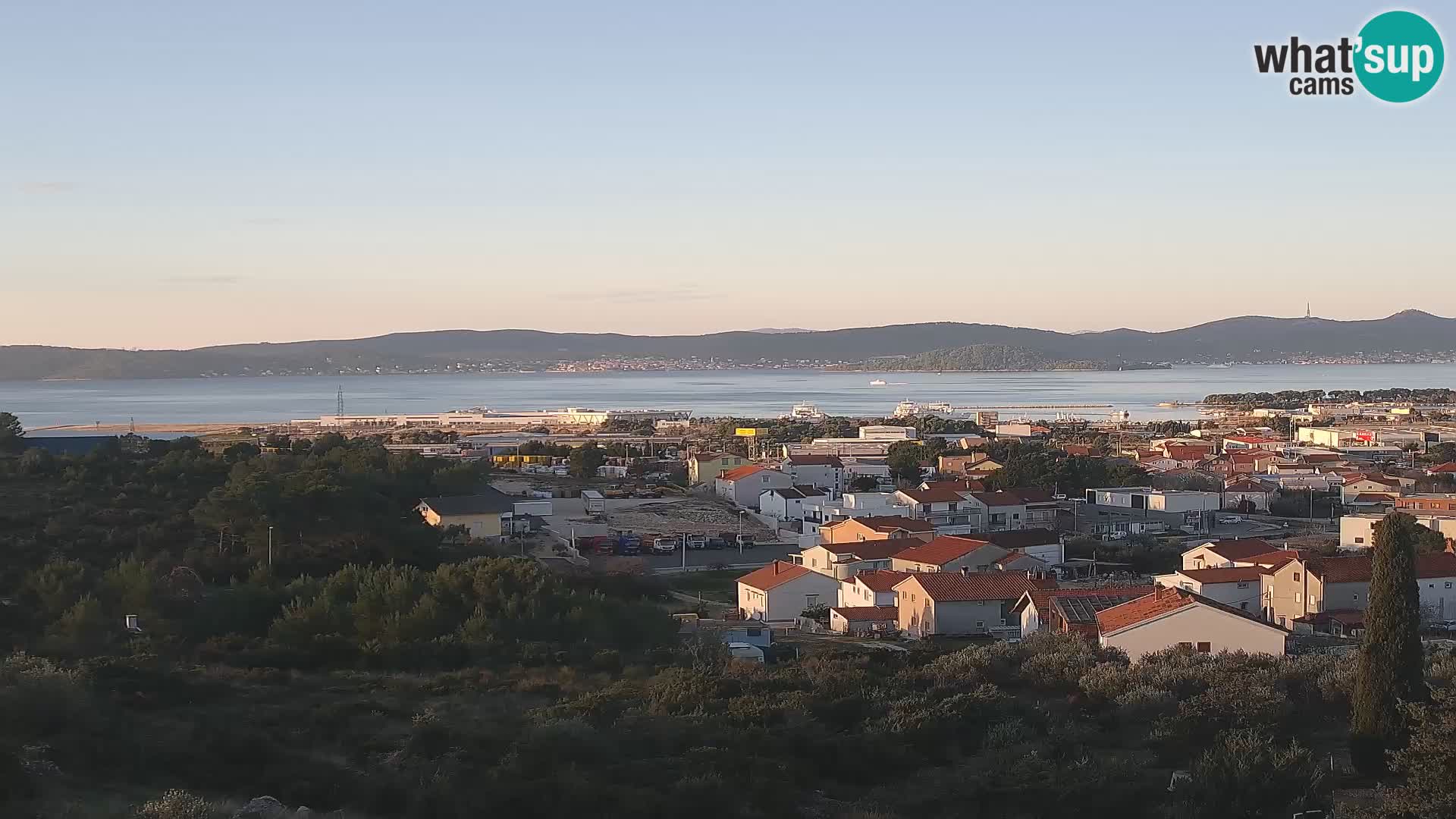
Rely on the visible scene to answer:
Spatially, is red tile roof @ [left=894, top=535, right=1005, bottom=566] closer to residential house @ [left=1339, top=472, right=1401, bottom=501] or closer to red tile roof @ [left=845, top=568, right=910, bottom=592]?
red tile roof @ [left=845, top=568, right=910, bottom=592]

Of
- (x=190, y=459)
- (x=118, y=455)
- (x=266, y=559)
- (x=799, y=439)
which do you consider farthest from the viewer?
(x=799, y=439)

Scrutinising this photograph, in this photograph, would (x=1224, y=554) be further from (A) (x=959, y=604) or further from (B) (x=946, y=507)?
(B) (x=946, y=507)

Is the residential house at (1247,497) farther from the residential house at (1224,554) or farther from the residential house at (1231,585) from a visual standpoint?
the residential house at (1231,585)

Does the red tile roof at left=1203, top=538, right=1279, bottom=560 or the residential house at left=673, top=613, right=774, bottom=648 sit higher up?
the red tile roof at left=1203, top=538, right=1279, bottom=560

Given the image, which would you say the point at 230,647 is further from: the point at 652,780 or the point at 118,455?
the point at 118,455

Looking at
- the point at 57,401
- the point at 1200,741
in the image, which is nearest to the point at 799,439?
the point at 1200,741

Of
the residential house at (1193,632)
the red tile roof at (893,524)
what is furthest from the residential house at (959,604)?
the red tile roof at (893,524)

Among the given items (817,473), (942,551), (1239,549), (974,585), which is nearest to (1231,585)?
(1239,549)

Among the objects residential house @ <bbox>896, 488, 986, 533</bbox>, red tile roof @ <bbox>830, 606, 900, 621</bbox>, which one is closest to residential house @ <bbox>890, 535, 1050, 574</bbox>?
red tile roof @ <bbox>830, 606, 900, 621</bbox>
